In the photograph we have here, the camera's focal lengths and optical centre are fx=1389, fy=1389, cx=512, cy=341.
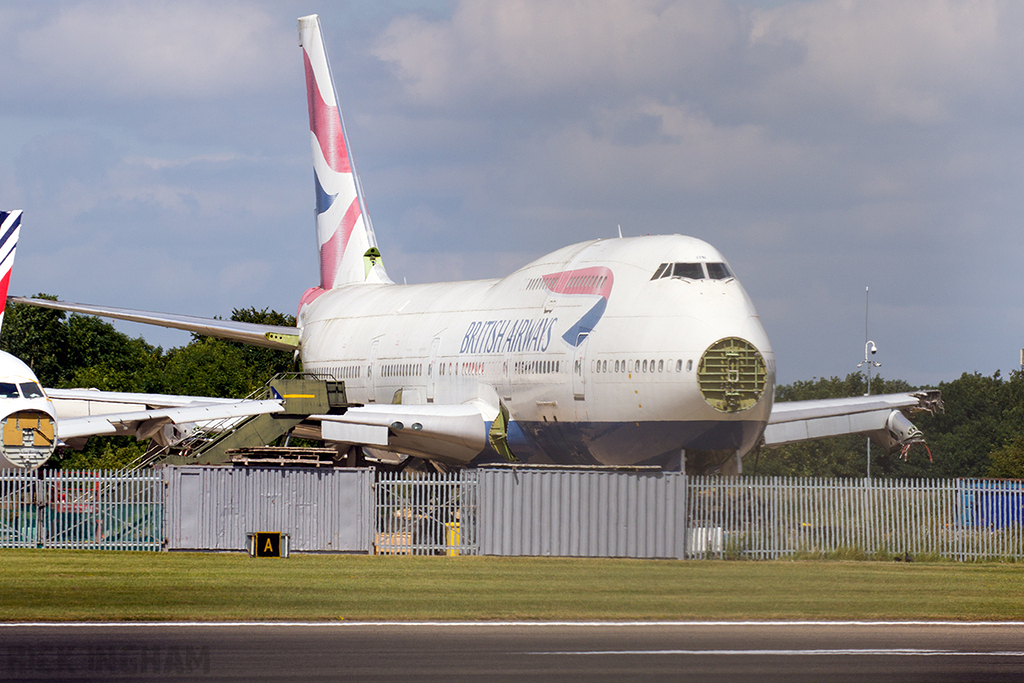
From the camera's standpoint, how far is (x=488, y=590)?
25031mm

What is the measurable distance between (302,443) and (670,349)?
5546cm

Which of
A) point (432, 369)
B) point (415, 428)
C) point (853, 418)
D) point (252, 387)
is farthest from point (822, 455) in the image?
point (252, 387)

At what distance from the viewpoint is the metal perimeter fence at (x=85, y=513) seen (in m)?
35.0

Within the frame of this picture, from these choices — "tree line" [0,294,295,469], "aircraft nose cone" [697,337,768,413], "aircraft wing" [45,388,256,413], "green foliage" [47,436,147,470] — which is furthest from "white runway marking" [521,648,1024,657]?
"tree line" [0,294,295,469]

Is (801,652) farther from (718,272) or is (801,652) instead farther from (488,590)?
(718,272)

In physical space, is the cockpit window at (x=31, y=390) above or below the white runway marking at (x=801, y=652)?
above

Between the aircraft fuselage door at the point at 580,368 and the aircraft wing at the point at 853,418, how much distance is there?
702 centimetres

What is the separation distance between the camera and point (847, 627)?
65.6 feet

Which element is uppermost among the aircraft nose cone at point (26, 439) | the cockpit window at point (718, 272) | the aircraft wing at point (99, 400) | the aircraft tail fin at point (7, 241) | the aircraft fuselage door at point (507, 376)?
the aircraft tail fin at point (7, 241)

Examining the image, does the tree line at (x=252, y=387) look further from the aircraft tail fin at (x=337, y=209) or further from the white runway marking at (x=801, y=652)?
the white runway marking at (x=801, y=652)

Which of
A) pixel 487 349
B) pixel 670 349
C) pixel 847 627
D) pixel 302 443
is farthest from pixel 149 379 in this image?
pixel 847 627

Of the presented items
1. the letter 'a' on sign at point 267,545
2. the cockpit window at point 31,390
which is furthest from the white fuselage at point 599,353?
the cockpit window at point 31,390

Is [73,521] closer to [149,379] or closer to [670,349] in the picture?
[670,349]

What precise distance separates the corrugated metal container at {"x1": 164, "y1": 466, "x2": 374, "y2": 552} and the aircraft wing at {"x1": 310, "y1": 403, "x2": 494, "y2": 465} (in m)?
4.83
